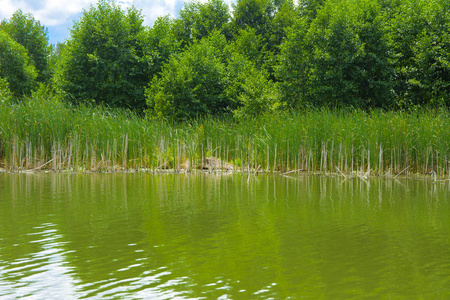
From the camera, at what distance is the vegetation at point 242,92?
14.0 meters

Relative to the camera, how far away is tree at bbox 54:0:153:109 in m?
33.2

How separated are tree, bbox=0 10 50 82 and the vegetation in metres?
0.15

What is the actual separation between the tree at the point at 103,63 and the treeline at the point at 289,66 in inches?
2.8

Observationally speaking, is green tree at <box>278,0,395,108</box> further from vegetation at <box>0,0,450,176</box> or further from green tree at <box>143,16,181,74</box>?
green tree at <box>143,16,181,74</box>

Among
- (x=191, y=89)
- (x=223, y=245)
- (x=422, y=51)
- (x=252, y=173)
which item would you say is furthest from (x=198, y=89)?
(x=223, y=245)

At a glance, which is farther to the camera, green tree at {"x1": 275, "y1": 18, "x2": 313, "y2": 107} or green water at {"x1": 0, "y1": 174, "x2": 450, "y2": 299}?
green tree at {"x1": 275, "y1": 18, "x2": 313, "y2": 107}

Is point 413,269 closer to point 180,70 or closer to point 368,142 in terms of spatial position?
point 368,142

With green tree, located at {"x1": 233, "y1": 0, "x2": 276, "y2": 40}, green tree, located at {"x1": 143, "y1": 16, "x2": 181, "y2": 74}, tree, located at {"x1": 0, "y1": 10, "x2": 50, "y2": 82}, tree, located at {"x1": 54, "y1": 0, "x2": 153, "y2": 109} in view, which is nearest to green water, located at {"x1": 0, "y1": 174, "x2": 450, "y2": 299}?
tree, located at {"x1": 54, "y1": 0, "x2": 153, "y2": 109}

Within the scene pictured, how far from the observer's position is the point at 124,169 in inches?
584

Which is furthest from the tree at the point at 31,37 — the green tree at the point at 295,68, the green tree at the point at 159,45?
the green tree at the point at 295,68

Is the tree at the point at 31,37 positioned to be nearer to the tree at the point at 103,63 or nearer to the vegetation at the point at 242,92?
the vegetation at the point at 242,92

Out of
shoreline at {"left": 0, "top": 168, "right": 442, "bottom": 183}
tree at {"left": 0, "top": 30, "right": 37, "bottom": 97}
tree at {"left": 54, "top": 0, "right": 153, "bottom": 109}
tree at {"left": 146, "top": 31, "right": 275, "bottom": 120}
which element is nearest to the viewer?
shoreline at {"left": 0, "top": 168, "right": 442, "bottom": 183}

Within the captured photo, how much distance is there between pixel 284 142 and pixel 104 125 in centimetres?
553

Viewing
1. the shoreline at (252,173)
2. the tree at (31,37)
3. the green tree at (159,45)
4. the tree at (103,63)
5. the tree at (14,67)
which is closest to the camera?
the shoreline at (252,173)
